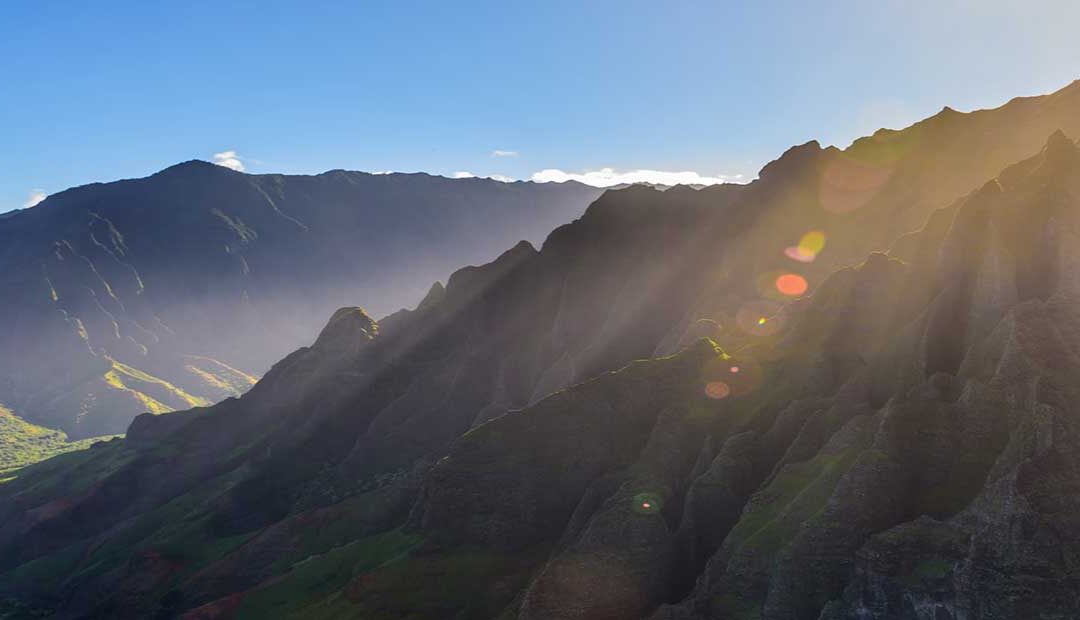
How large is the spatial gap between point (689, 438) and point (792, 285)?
Result: 212 ft

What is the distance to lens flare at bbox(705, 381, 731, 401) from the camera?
7938 centimetres

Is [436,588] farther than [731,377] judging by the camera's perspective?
No

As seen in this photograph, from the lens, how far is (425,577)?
7769 cm

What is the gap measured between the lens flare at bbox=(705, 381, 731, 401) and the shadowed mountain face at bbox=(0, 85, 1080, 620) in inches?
17.6

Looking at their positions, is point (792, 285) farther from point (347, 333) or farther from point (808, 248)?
point (347, 333)

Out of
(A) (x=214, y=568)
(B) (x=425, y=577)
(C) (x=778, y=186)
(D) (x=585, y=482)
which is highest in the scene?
(C) (x=778, y=186)

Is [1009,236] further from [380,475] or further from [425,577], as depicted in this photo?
[380,475]

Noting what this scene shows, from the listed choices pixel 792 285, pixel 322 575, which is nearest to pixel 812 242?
pixel 792 285

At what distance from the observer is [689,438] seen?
76000 millimetres

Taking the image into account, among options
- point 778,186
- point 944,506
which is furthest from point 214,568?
point 778,186

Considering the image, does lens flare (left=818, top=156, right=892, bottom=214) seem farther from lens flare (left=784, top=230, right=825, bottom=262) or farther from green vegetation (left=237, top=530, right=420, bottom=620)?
green vegetation (left=237, top=530, right=420, bottom=620)

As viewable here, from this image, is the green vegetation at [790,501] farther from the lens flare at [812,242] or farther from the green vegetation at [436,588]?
the lens flare at [812,242]

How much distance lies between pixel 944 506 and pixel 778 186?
11605 centimetres

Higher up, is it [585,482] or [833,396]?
[833,396]
